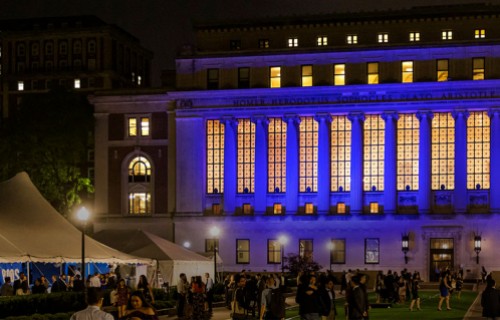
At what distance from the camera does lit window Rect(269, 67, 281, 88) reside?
9412 centimetres

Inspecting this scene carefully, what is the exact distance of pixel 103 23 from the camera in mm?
155250

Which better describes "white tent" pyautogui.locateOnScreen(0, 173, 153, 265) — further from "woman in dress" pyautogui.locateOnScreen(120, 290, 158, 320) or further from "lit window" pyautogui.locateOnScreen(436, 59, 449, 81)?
"lit window" pyautogui.locateOnScreen(436, 59, 449, 81)

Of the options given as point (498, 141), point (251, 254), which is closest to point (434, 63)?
point (498, 141)

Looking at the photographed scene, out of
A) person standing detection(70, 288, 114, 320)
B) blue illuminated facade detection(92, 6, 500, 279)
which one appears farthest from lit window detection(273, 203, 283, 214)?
person standing detection(70, 288, 114, 320)

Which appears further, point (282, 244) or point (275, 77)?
point (275, 77)

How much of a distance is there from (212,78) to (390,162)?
17.2 meters

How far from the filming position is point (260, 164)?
9300 cm

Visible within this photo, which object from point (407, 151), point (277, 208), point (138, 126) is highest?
point (138, 126)

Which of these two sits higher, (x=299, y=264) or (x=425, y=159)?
(x=425, y=159)

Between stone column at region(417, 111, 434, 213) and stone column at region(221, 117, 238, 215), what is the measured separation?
15649 millimetres

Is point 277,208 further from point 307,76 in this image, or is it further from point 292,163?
point 307,76

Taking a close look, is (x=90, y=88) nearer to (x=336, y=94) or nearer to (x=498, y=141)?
(x=336, y=94)

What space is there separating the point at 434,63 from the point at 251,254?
22171mm

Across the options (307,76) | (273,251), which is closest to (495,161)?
(307,76)
